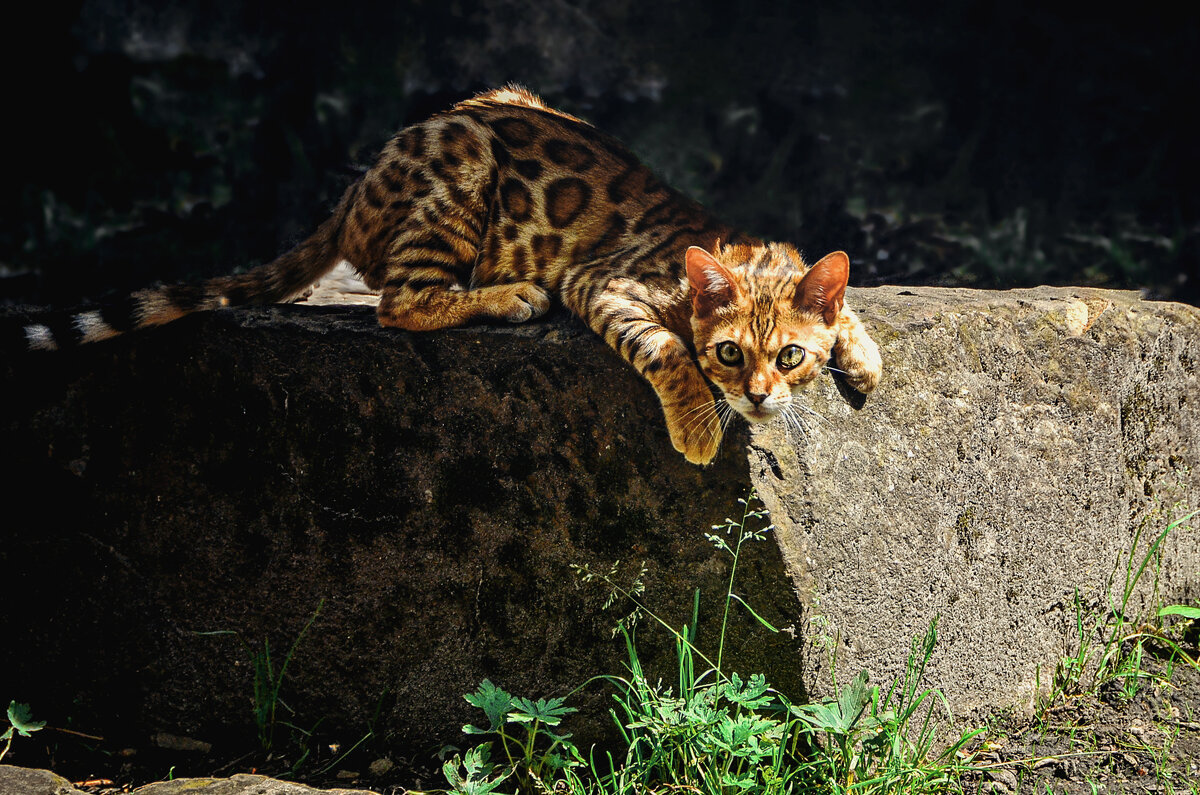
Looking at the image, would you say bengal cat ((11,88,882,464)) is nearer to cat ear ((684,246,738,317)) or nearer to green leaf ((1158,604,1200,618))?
cat ear ((684,246,738,317))

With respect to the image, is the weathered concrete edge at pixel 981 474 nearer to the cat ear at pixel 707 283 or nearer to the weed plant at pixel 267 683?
the cat ear at pixel 707 283

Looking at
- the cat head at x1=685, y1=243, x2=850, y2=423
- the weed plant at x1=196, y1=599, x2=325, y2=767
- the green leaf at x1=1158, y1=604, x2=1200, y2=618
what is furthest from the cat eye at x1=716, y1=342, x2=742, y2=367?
the green leaf at x1=1158, y1=604, x2=1200, y2=618

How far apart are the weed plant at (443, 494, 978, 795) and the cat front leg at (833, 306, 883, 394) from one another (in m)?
0.55

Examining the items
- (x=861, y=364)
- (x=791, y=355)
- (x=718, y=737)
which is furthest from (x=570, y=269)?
(x=718, y=737)

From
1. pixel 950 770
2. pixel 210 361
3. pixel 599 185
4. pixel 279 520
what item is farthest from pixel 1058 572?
pixel 210 361

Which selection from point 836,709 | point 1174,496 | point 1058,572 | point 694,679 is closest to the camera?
point 836,709

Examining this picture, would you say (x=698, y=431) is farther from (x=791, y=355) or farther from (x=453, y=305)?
(x=453, y=305)

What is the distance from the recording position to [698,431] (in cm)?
264

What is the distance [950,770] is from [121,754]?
260 centimetres

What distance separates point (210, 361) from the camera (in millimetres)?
2955

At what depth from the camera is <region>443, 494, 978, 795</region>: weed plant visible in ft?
8.02

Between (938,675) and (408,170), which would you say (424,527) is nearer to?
(408,170)

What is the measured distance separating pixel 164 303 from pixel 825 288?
2133mm

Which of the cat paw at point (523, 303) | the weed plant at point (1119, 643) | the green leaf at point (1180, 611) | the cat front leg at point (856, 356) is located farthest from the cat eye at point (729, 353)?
the green leaf at point (1180, 611)
